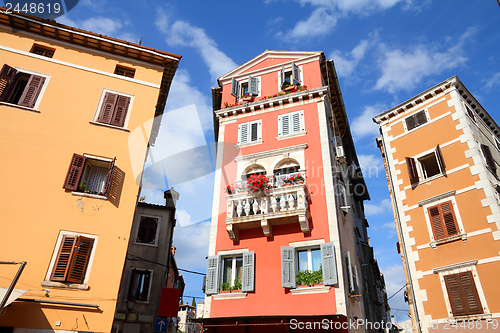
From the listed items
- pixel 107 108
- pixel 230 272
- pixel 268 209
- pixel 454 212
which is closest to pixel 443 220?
pixel 454 212

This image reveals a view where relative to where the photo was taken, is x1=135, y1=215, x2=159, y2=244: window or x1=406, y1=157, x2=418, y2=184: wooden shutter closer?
x1=406, y1=157, x2=418, y2=184: wooden shutter

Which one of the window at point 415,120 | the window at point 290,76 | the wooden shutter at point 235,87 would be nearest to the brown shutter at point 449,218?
the window at point 415,120

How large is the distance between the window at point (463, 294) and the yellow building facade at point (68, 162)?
1421cm

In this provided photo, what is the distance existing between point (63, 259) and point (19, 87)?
853cm

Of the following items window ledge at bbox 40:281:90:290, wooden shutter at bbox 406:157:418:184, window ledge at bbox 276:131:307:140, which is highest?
window ledge at bbox 276:131:307:140

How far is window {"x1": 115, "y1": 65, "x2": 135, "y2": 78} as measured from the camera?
58.4 feet

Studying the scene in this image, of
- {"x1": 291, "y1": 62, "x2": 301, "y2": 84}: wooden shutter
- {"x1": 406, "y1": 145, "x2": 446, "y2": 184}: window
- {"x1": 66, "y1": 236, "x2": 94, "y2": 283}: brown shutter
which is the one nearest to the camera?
{"x1": 66, "y1": 236, "x2": 94, "y2": 283}: brown shutter

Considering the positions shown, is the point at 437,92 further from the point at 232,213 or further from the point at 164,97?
the point at 164,97

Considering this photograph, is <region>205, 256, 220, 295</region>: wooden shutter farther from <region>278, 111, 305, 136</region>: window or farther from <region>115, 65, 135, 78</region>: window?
<region>115, 65, 135, 78</region>: window

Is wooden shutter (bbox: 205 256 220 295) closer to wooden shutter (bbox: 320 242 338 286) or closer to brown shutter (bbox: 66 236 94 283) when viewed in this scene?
wooden shutter (bbox: 320 242 338 286)

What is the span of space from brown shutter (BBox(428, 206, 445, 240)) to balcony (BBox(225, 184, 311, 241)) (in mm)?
6309

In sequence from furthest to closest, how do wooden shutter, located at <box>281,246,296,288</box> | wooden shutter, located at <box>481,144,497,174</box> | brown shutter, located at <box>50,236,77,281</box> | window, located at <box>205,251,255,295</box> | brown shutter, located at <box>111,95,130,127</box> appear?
wooden shutter, located at <box>481,144,497,174</box> → window, located at <box>205,251,255,295</box> → brown shutter, located at <box>111,95,130,127</box> → wooden shutter, located at <box>281,246,296,288</box> → brown shutter, located at <box>50,236,77,281</box>

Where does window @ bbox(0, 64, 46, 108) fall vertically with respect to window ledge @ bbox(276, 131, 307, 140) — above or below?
below

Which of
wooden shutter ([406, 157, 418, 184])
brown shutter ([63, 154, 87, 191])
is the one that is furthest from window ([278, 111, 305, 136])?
brown shutter ([63, 154, 87, 191])
